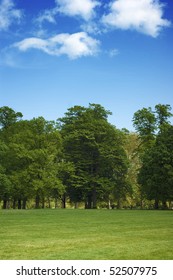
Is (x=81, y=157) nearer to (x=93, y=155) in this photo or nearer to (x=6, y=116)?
(x=93, y=155)

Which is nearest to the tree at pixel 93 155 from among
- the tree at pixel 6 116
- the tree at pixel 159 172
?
the tree at pixel 159 172

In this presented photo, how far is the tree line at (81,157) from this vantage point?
54.1 meters

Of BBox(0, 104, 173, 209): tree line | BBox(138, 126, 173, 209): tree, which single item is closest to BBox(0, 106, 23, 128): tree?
BBox(0, 104, 173, 209): tree line

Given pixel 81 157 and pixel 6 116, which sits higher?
pixel 6 116

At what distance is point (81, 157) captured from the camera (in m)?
63.1

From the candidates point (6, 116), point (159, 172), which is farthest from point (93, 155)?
point (6, 116)

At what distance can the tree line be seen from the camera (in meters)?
54.1

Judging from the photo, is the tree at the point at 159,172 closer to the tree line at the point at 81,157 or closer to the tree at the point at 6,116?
the tree line at the point at 81,157

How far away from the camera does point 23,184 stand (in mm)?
54312

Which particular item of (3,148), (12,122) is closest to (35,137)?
(3,148)
